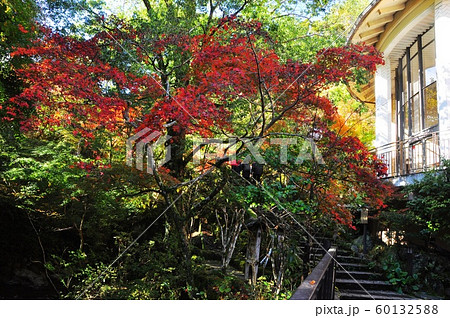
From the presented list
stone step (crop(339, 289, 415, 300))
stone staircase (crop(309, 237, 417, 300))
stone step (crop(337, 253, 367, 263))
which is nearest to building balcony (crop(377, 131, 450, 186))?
stone step (crop(337, 253, 367, 263))

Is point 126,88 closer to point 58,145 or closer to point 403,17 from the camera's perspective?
point 58,145

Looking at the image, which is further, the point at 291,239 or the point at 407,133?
the point at 407,133

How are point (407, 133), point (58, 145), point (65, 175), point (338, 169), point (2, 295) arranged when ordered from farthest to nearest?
point (407, 133) < point (2, 295) < point (58, 145) < point (65, 175) < point (338, 169)

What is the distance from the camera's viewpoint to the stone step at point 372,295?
6030 millimetres

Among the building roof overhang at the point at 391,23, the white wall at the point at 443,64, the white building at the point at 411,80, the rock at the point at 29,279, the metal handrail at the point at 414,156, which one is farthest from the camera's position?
the rock at the point at 29,279

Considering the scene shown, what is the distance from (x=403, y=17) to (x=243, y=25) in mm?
5067

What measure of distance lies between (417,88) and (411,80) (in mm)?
339

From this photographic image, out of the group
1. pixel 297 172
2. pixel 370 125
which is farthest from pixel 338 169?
pixel 370 125

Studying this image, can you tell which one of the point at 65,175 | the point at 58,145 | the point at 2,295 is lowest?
the point at 2,295

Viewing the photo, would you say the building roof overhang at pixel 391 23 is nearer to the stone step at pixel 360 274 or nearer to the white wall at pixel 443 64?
the white wall at pixel 443 64

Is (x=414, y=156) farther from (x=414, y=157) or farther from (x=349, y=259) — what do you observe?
(x=349, y=259)

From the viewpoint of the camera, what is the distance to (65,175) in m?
7.26

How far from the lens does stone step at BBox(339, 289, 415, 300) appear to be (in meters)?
6.03

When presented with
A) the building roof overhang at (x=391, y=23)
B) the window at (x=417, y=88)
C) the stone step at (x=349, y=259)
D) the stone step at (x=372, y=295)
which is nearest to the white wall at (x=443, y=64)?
the building roof overhang at (x=391, y=23)
